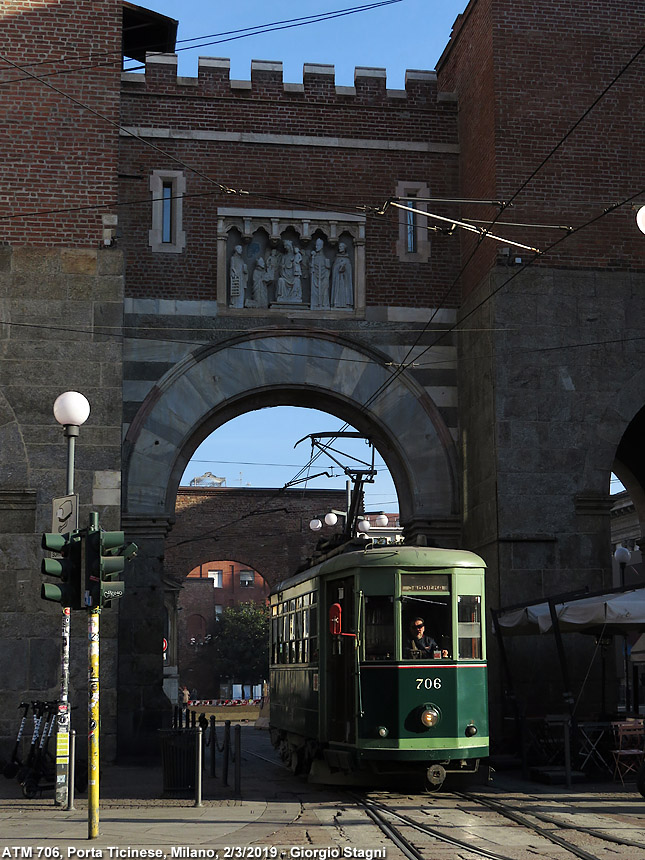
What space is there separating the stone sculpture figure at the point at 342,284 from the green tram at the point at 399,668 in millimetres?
7344

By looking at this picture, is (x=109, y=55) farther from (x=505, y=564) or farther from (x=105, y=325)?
(x=505, y=564)

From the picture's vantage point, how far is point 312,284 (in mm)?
20422

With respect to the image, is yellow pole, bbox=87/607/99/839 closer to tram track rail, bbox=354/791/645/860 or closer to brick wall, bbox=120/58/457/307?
tram track rail, bbox=354/791/645/860

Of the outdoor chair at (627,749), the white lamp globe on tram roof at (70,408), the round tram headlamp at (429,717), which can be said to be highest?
the white lamp globe on tram roof at (70,408)

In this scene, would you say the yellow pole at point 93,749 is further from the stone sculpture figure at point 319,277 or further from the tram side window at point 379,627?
the stone sculpture figure at point 319,277

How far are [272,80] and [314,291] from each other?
371 cm

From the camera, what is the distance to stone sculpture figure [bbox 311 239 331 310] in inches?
803

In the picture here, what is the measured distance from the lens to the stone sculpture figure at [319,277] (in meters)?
20.4

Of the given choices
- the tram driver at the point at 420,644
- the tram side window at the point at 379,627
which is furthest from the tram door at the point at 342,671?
the tram driver at the point at 420,644

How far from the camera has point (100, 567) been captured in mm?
9734

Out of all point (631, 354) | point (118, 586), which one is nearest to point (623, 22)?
point (631, 354)

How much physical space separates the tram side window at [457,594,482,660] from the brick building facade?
4444mm

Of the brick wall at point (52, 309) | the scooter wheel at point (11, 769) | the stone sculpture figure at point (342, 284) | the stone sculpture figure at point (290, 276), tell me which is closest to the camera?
the scooter wheel at point (11, 769)

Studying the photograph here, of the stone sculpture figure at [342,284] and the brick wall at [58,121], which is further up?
the brick wall at [58,121]
